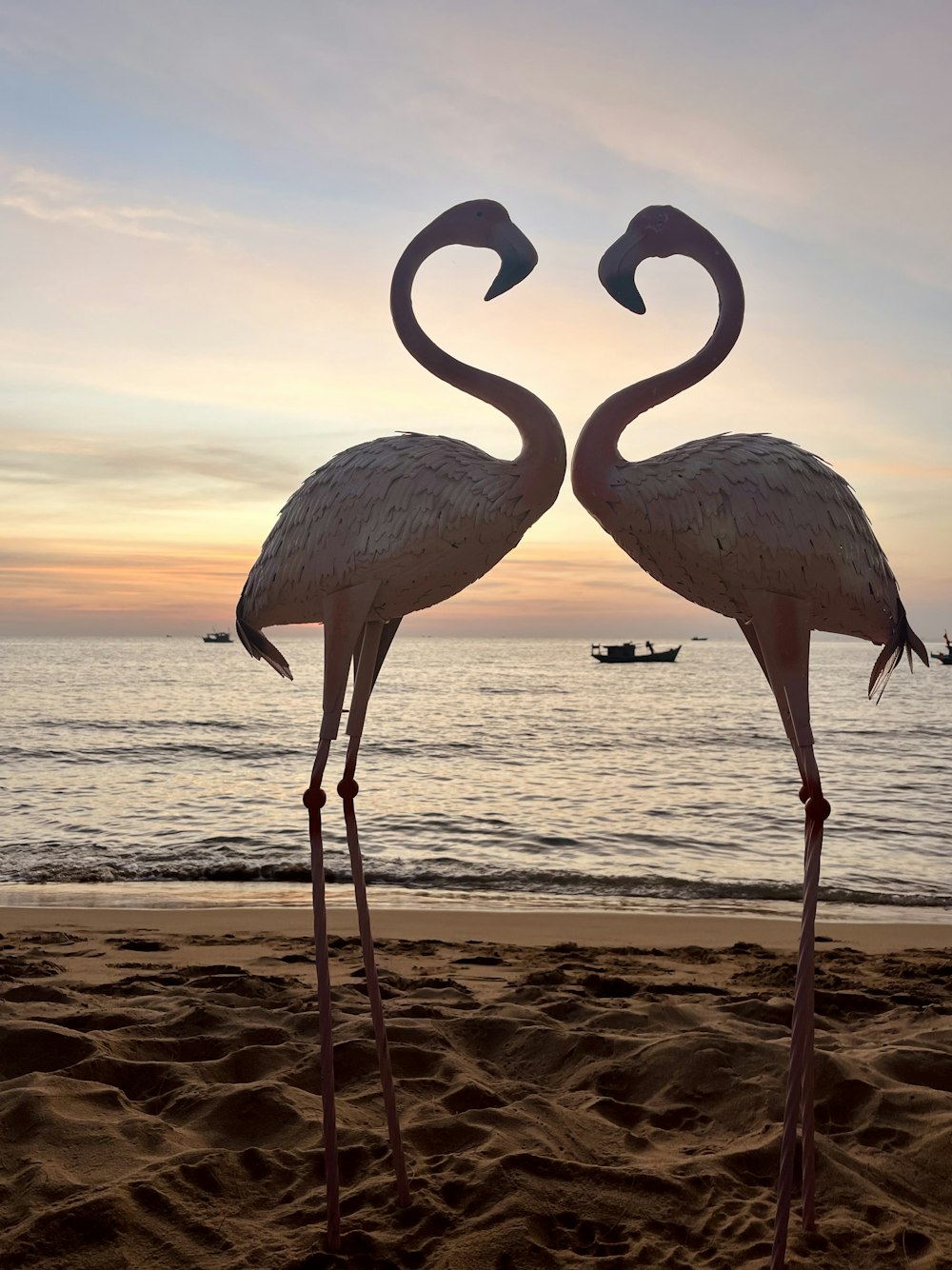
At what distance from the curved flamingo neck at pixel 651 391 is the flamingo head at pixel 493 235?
496 millimetres

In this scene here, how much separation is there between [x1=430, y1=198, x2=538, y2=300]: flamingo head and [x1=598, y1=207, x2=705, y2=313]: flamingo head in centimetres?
25

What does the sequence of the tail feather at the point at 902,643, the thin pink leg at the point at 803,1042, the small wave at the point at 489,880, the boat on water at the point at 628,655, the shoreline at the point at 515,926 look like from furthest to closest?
1. the boat on water at the point at 628,655
2. the small wave at the point at 489,880
3. the shoreline at the point at 515,926
4. the tail feather at the point at 902,643
5. the thin pink leg at the point at 803,1042

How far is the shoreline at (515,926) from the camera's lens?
22.2ft

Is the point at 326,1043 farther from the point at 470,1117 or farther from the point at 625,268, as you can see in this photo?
the point at 625,268

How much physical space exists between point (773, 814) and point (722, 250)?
1081 cm

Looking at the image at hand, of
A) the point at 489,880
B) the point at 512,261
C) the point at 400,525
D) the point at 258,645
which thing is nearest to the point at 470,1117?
the point at 258,645

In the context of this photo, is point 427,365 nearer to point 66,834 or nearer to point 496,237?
point 496,237

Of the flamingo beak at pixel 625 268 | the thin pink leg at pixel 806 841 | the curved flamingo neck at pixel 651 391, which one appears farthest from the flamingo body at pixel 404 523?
the thin pink leg at pixel 806 841

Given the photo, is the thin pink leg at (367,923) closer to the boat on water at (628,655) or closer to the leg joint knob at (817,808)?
the leg joint knob at (817,808)

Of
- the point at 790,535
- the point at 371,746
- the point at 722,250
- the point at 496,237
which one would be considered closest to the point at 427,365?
the point at 496,237

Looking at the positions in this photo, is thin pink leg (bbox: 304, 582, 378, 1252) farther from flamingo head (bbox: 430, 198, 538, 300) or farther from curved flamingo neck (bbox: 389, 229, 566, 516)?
flamingo head (bbox: 430, 198, 538, 300)

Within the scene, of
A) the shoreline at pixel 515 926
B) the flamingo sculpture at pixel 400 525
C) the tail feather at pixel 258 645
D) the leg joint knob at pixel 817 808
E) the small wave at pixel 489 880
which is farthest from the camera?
the small wave at pixel 489 880

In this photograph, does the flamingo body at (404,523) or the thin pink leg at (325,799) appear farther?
the flamingo body at (404,523)

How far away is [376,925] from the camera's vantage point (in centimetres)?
717
